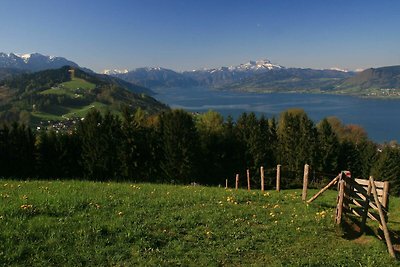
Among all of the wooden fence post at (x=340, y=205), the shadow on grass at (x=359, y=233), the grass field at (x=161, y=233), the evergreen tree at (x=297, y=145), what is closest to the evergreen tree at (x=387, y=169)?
the evergreen tree at (x=297, y=145)

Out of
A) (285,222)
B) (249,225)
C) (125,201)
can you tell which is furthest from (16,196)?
(285,222)

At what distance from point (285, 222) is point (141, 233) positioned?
270 inches

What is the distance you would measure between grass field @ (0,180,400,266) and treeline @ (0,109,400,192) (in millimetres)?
31265

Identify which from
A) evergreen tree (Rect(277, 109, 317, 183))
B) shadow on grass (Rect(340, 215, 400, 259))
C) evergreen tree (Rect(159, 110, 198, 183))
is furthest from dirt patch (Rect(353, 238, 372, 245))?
evergreen tree (Rect(277, 109, 317, 183))

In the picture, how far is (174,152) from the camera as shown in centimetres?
6400

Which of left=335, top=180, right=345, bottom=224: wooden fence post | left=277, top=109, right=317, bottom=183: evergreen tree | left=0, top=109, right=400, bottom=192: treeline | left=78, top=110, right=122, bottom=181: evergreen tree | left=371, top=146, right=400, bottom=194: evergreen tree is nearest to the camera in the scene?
left=335, top=180, right=345, bottom=224: wooden fence post

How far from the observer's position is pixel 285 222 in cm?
1630

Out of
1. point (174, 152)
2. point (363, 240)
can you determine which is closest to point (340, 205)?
point (363, 240)

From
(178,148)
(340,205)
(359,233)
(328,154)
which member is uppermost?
(340,205)

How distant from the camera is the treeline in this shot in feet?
194

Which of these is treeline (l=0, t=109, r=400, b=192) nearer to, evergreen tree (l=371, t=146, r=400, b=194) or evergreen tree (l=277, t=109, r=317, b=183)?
evergreen tree (l=371, t=146, r=400, b=194)

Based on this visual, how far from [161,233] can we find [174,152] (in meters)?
50.7

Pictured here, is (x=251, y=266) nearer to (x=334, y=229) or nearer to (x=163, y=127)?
(x=334, y=229)

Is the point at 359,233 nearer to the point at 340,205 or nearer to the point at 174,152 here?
the point at 340,205
